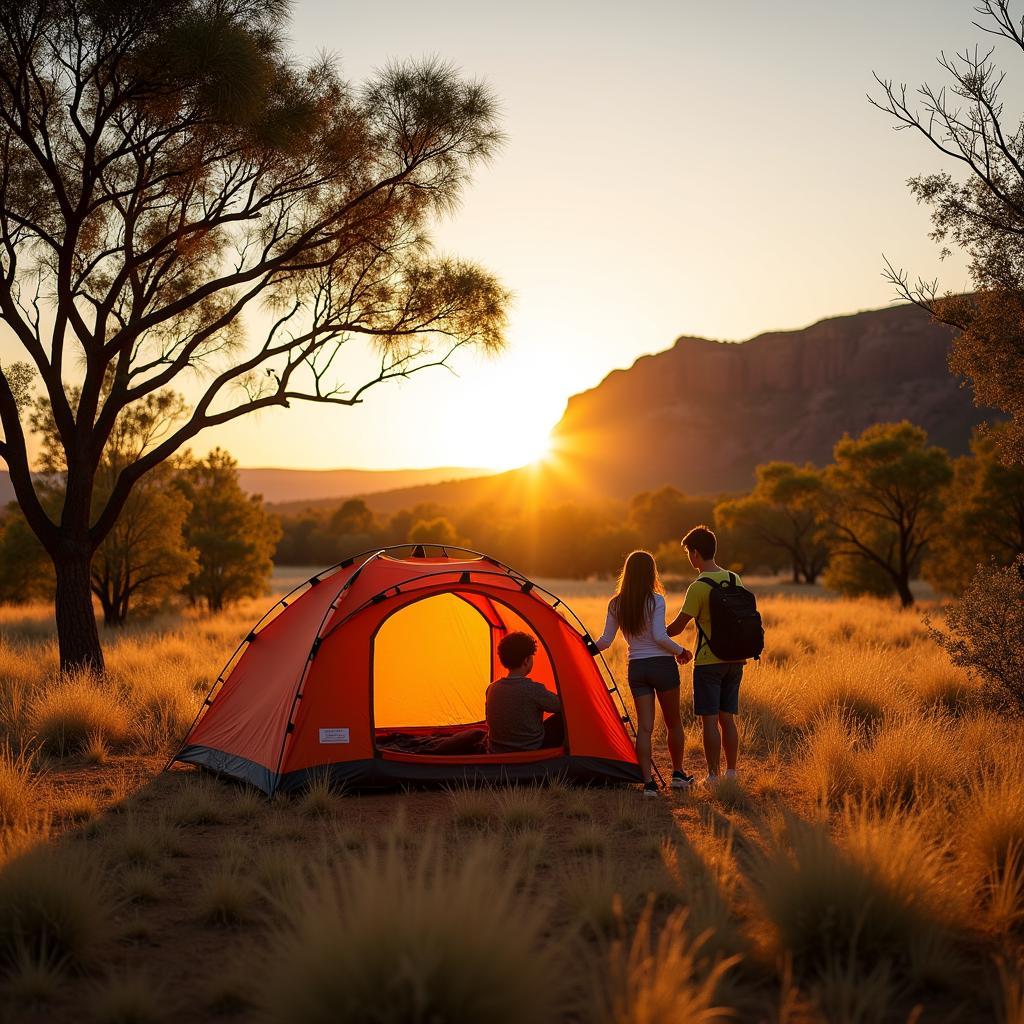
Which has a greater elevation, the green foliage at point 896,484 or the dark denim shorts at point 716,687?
the green foliage at point 896,484

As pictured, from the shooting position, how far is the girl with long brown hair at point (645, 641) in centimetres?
827

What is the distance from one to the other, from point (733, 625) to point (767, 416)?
558ft

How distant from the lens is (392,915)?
12.6 feet

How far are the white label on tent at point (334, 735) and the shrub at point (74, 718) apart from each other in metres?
3.25

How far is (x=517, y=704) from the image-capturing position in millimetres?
8852

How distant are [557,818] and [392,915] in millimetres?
4032

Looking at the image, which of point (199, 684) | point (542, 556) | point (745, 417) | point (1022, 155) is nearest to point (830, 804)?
point (1022, 155)

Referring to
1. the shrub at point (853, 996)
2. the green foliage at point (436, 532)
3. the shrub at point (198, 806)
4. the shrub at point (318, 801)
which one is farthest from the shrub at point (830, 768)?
the green foliage at point (436, 532)

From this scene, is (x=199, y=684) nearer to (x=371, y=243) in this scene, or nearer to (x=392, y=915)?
(x=371, y=243)

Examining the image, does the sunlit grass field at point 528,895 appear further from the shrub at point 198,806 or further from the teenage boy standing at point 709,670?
the teenage boy standing at point 709,670

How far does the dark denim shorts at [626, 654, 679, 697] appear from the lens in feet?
27.2

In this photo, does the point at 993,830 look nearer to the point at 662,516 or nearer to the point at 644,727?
the point at 644,727

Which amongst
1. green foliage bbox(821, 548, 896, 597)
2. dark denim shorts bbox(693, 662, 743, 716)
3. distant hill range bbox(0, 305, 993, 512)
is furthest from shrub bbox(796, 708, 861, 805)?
distant hill range bbox(0, 305, 993, 512)

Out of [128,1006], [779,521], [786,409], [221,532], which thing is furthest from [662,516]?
[786,409]
